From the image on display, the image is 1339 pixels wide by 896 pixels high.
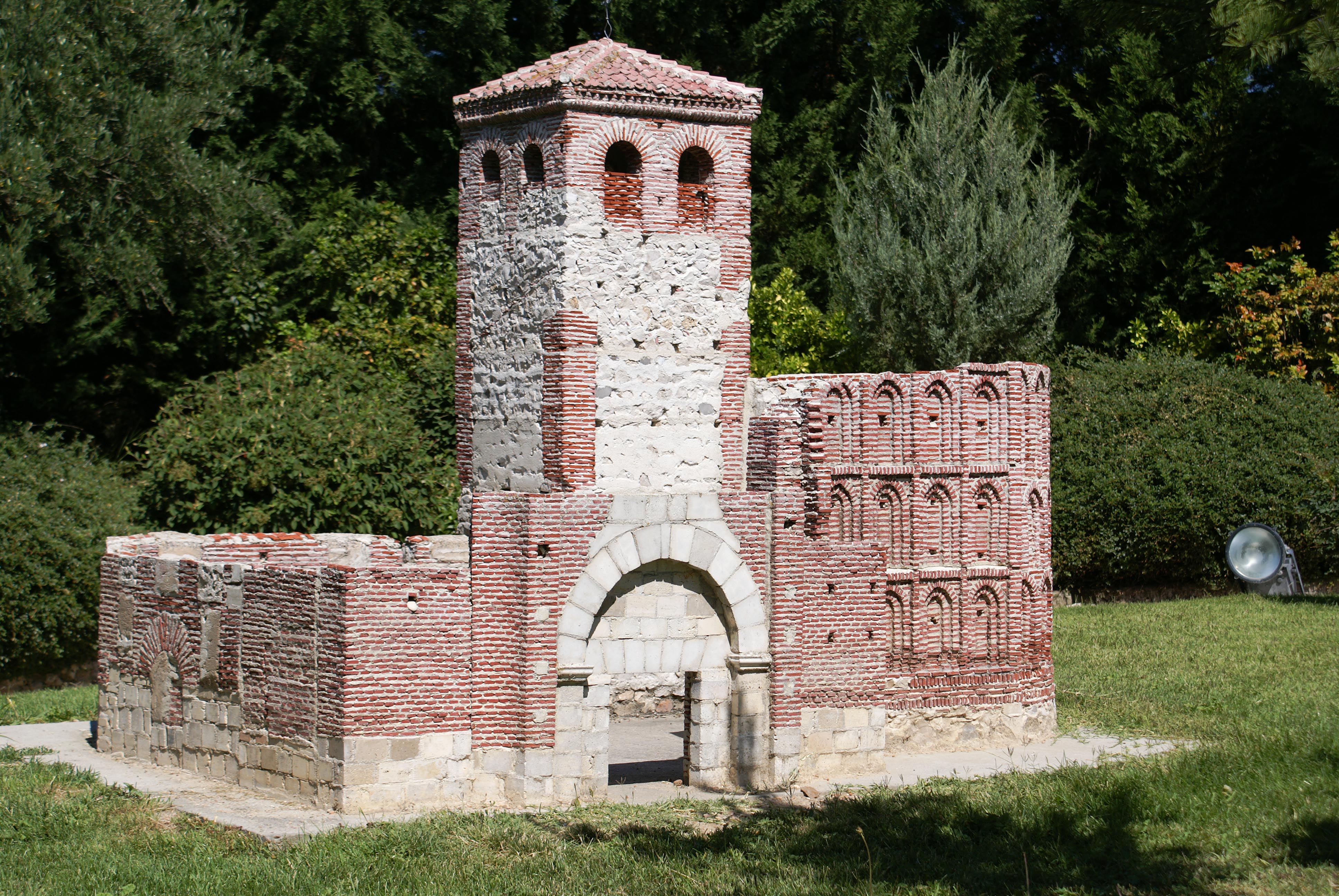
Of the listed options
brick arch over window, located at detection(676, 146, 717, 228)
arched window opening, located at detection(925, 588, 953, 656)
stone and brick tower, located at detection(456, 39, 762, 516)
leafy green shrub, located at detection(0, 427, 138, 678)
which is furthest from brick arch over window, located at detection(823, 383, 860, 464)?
leafy green shrub, located at detection(0, 427, 138, 678)

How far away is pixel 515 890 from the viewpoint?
9.88 metres

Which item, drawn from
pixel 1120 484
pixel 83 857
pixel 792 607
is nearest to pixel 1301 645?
pixel 1120 484

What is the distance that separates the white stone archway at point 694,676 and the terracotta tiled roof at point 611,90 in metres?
3.81

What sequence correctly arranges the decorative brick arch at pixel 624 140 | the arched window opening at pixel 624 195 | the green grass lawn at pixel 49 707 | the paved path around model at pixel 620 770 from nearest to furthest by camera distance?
the paved path around model at pixel 620 770 < the decorative brick arch at pixel 624 140 < the arched window opening at pixel 624 195 < the green grass lawn at pixel 49 707

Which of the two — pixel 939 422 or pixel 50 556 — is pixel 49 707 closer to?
pixel 50 556

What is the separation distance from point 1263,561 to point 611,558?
660 inches

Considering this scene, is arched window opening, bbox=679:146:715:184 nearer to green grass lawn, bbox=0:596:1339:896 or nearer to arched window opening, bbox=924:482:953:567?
arched window opening, bbox=924:482:953:567

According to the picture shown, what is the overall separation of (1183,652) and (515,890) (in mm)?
Answer: 12788

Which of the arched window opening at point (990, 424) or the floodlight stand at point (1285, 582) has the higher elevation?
the arched window opening at point (990, 424)

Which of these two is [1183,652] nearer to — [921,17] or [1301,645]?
[1301,645]

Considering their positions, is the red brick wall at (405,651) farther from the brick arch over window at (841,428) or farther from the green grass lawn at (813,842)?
the brick arch over window at (841,428)

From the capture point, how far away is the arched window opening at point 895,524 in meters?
14.9

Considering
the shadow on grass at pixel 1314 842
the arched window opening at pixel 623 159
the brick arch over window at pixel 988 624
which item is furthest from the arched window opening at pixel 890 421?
the shadow on grass at pixel 1314 842

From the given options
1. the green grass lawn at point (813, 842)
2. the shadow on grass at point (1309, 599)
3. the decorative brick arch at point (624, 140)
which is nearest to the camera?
the green grass lawn at point (813, 842)
